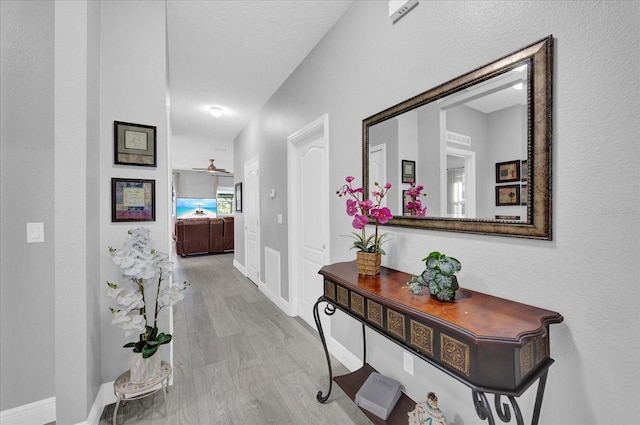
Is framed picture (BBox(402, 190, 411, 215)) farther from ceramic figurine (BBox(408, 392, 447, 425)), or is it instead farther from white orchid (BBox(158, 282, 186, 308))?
white orchid (BBox(158, 282, 186, 308))

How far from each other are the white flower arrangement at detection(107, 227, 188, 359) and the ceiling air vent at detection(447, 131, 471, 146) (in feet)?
6.13

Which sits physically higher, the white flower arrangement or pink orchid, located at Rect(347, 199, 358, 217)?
pink orchid, located at Rect(347, 199, 358, 217)

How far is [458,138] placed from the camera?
1338 millimetres

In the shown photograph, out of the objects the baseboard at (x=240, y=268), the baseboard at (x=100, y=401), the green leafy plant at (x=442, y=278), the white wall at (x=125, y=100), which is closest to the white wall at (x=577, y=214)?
the green leafy plant at (x=442, y=278)

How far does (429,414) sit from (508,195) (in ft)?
3.61

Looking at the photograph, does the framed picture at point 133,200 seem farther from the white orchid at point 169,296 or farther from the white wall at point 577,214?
the white wall at point 577,214

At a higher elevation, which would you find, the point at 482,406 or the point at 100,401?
the point at 482,406

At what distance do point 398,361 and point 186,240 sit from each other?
684cm

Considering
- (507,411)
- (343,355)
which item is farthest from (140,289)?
(507,411)

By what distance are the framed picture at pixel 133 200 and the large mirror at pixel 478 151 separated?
165cm

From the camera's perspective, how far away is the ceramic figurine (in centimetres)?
126

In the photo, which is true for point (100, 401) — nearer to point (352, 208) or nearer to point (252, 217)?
point (352, 208)

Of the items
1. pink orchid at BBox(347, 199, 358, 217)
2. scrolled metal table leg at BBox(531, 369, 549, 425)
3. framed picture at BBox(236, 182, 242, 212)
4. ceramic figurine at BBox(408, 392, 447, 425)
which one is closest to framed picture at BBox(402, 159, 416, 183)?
pink orchid at BBox(347, 199, 358, 217)

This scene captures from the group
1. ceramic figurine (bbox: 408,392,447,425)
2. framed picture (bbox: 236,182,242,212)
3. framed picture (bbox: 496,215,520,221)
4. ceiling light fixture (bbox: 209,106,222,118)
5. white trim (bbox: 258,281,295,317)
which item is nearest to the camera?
framed picture (bbox: 496,215,520,221)
